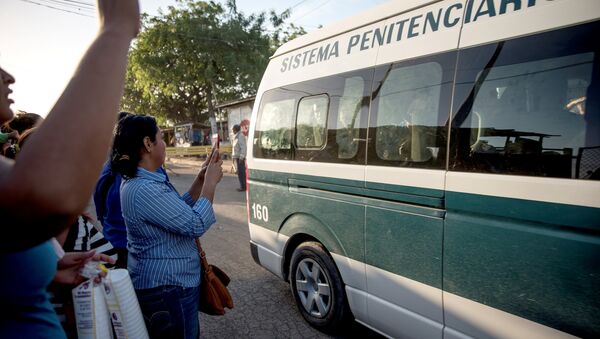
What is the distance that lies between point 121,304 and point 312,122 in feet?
6.50

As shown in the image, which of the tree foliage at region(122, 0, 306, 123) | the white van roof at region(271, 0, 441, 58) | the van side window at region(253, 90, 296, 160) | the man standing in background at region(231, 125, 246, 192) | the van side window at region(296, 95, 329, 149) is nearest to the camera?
the white van roof at region(271, 0, 441, 58)

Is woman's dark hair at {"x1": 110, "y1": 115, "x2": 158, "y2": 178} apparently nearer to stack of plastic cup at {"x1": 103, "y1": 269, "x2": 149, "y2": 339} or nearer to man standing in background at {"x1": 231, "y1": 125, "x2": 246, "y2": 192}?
stack of plastic cup at {"x1": 103, "y1": 269, "x2": 149, "y2": 339}

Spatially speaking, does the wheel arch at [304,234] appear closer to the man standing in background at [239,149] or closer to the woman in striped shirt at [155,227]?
the woman in striped shirt at [155,227]

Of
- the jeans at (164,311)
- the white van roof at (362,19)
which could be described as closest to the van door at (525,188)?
the white van roof at (362,19)

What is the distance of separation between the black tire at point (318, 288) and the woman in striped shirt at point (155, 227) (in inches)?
49.7

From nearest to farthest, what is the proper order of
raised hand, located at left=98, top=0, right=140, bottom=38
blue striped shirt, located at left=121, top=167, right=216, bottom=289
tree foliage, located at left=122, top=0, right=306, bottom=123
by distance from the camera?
1. raised hand, located at left=98, top=0, right=140, bottom=38
2. blue striped shirt, located at left=121, top=167, right=216, bottom=289
3. tree foliage, located at left=122, top=0, right=306, bottom=123

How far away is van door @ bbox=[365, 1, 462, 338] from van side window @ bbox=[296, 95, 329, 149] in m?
0.50

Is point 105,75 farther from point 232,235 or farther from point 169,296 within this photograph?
point 232,235

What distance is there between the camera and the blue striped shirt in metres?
1.53

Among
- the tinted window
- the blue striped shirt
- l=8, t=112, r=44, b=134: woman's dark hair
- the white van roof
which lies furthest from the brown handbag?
the white van roof

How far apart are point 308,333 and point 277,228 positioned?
0.95 metres

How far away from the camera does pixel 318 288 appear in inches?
111

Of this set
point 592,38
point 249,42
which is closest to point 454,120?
point 592,38

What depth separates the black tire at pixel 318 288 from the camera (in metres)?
2.65
